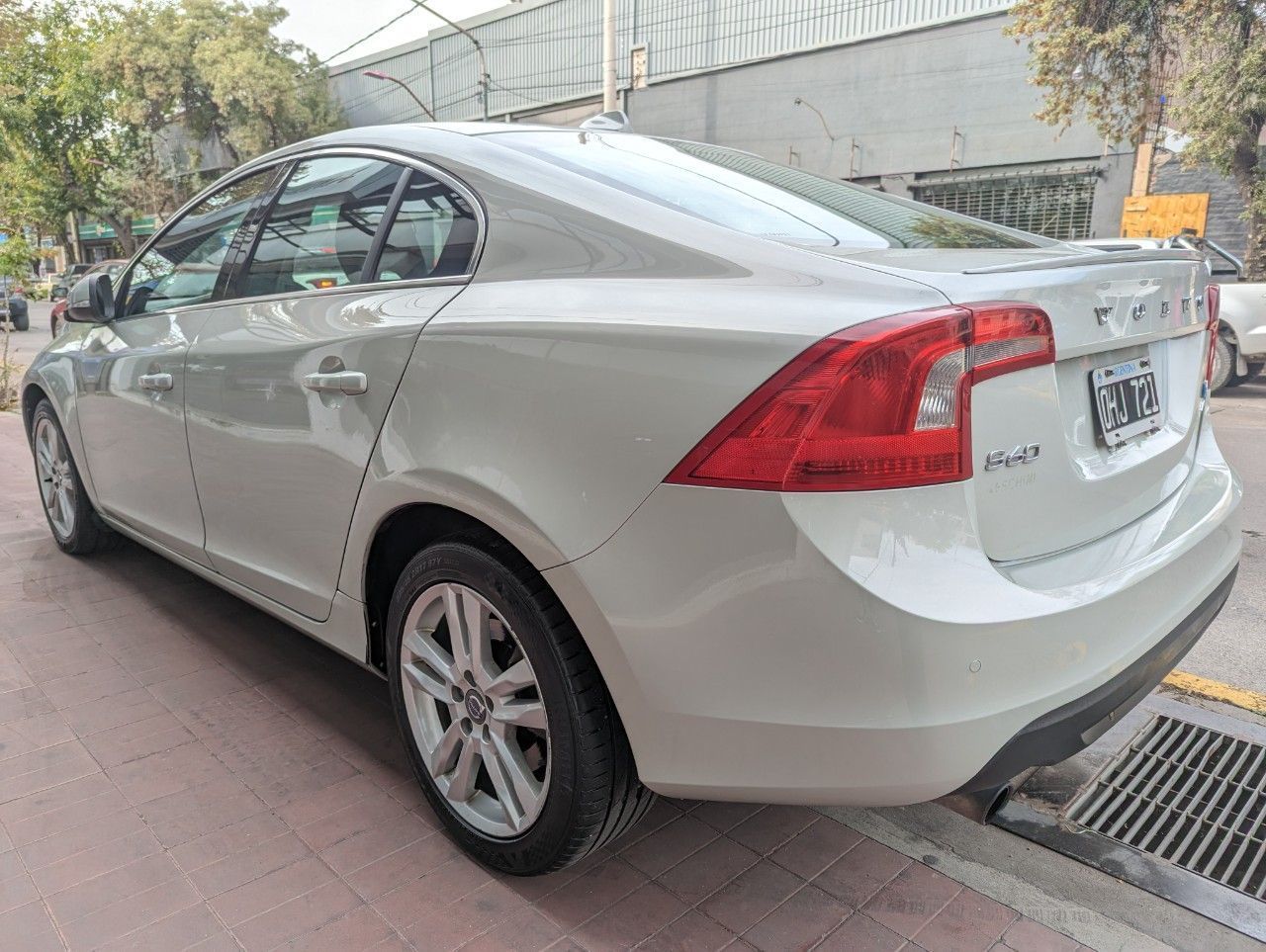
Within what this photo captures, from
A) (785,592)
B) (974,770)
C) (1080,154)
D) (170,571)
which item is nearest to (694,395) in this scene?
(785,592)

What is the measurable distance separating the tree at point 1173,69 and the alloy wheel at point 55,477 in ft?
52.7

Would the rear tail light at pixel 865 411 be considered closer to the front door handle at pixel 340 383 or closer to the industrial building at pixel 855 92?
the front door handle at pixel 340 383

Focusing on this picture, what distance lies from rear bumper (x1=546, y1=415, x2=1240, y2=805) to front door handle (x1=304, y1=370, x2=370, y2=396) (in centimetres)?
71

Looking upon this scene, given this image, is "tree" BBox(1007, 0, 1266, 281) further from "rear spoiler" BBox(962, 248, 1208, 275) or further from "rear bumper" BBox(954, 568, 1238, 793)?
"rear bumper" BBox(954, 568, 1238, 793)

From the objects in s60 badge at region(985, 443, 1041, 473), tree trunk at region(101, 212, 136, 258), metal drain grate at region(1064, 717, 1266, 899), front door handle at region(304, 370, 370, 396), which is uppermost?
tree trunk at region(101, 212, 136, 258)

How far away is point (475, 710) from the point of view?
6.53 feet

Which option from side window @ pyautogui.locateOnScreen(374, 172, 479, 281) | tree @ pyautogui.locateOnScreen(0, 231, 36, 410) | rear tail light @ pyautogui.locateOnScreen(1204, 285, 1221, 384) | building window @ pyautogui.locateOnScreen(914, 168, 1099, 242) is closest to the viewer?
side window @ pyautogui.locateOnScreen(374, 172, 479, 281)

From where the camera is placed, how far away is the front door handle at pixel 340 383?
81.6 inches

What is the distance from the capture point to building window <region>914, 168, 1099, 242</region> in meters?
18.6

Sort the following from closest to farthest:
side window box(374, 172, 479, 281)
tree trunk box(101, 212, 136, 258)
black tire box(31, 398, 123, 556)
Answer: side window box(374, 172, 479, 281), black tire box(31, 398, 123, 556), tree trunk box(101, 212, 136, 258)

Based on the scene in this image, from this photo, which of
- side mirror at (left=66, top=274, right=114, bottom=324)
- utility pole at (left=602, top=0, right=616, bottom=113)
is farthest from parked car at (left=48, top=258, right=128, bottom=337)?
utility pole at (left=602, top=0, right=616, bottom=113)

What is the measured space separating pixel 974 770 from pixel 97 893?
1.81 m

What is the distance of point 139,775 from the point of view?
97.1 inches

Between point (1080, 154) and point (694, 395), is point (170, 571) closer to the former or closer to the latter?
point (694, 395)
